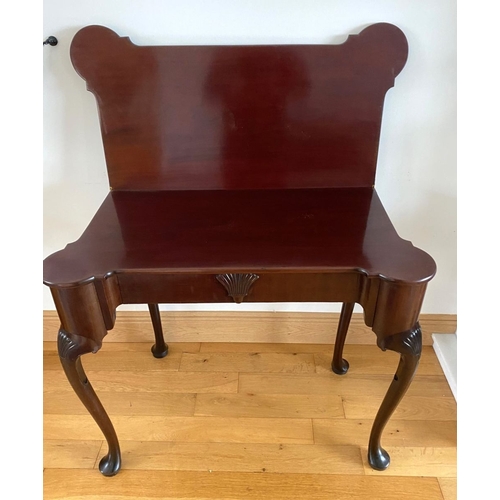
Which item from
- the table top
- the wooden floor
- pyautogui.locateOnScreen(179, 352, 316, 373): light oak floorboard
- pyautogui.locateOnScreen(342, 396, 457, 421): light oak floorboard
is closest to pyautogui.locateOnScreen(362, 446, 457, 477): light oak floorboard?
the wooden floor

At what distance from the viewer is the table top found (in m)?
0.94

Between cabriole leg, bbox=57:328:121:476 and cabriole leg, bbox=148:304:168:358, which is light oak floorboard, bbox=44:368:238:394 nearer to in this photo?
cabriole leg, bbox=148:304:168:358

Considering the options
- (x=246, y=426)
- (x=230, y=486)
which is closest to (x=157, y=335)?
(x=246, y=426)

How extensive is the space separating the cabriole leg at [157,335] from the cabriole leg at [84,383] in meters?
0.38

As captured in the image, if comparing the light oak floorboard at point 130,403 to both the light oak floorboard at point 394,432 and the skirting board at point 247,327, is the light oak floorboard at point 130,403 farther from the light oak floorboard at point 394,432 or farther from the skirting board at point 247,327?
the light oak floorboard at point 394,432

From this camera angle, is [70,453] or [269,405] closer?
[70,453]

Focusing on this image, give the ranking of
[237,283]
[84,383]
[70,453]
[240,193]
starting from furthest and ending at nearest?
[70,453] → [240,193] → [84,383] → [237,283]

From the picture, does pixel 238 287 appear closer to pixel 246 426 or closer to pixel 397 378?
pixel 397 378

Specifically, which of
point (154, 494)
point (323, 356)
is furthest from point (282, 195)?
point (154, 494)

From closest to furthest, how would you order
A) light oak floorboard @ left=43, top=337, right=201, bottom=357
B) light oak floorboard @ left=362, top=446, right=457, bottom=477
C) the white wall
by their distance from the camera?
the white wall, light oak floorboard @ left=362, top=446, right=457, bottom=477, light oak floorboard @ left=43, top=337, right=201, bottom=357

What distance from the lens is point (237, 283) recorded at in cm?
96

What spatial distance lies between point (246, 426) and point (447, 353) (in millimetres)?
680

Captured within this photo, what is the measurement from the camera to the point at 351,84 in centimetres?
115
